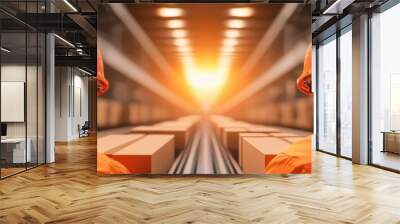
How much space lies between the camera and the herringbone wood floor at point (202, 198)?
3.85 metres

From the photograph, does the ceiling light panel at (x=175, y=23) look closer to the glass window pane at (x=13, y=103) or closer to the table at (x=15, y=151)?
the glass window pane at (x=13, y=103)

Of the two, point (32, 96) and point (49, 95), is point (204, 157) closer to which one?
point (32, 96)

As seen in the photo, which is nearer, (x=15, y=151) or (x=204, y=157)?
(x=204, y=157)

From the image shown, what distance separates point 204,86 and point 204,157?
1202 millimetres

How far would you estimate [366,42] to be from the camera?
25.2ft

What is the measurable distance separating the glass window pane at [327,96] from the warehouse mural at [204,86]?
13.2ft

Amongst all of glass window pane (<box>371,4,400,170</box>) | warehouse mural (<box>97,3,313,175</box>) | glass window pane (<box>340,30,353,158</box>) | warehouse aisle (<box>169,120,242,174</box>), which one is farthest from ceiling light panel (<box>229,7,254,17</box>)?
glass window pane (<box>340,30,353,158</box>)

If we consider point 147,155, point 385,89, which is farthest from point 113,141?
point 385,89

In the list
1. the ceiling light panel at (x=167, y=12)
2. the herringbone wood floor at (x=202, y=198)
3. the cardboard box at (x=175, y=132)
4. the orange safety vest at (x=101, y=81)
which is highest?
the ceiling light panel at (x=167, y=12)

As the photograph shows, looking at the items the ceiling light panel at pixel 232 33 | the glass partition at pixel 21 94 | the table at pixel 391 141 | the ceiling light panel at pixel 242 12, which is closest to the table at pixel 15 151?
the glass partition at pixel 21 94

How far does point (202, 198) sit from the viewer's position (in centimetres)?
470

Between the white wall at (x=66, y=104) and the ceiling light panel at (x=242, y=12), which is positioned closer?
the ceiling light panel at (x=242, y=12)

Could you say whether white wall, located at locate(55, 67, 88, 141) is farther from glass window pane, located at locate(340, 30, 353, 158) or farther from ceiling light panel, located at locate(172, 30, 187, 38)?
glass window pane, located at locate(340, 30, 353, 158)

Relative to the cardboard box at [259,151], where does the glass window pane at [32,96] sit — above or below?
above
